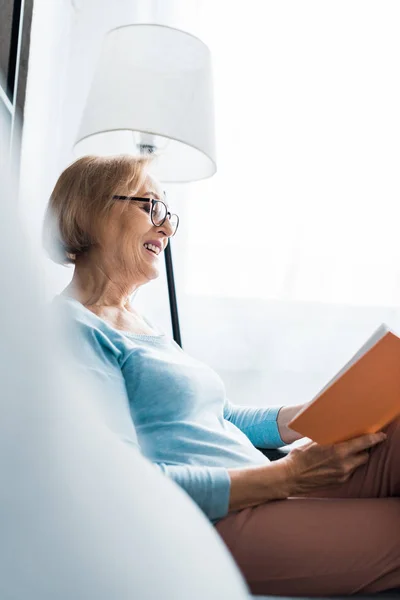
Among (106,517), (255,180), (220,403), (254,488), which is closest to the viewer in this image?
(106,517)

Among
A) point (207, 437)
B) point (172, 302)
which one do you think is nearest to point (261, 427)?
point (207, 437)

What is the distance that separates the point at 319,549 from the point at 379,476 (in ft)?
0.69

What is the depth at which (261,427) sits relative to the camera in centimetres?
157

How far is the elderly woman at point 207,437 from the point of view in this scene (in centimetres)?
97

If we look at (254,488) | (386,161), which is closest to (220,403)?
(254,488)

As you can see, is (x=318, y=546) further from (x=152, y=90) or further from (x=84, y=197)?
(x=152, y=90)

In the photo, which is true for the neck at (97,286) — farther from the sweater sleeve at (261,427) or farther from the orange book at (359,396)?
the orange book at (359,396)

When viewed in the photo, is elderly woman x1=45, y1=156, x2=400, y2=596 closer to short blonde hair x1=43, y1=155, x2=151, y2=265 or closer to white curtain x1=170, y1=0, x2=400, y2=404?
short blonde hair x1=43, y1=155, x2=151, y2=265

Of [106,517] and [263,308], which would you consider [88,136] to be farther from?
[106,517]

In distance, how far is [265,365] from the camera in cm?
310

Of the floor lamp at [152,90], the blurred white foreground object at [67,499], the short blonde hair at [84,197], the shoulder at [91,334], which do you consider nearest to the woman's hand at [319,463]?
the shoulder at [91,334]

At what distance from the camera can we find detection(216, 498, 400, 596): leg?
95 cm

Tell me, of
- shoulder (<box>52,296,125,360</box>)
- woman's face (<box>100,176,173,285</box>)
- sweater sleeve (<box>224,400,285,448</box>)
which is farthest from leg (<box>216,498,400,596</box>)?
woman's face (<box>100,176,173,285</box>)

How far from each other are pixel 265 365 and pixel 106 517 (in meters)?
2.85
